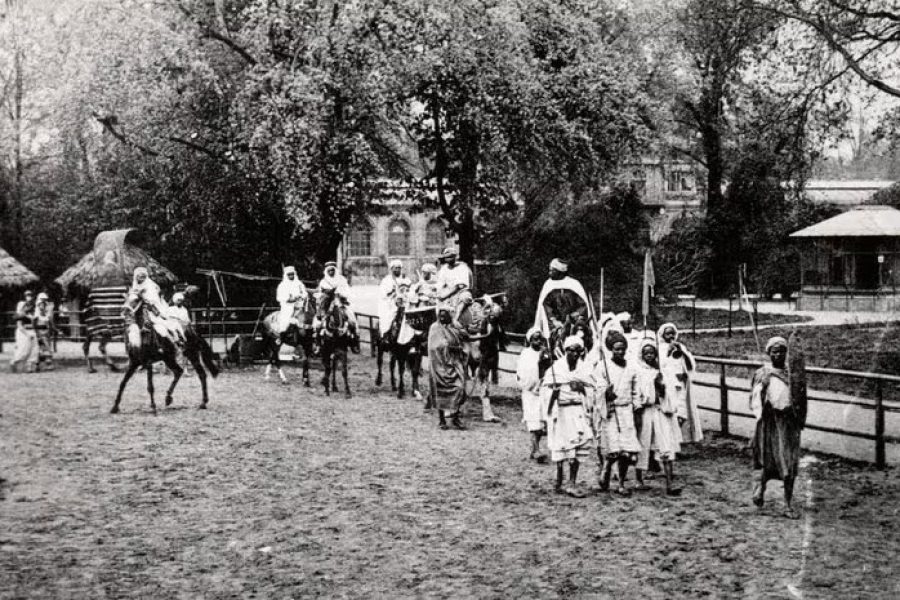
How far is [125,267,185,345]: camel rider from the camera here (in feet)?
22.6

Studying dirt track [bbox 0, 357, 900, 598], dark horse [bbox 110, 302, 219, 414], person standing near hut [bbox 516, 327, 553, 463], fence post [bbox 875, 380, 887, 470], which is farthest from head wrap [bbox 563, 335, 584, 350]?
dark horse [bbox 110, 302, 219, 414]

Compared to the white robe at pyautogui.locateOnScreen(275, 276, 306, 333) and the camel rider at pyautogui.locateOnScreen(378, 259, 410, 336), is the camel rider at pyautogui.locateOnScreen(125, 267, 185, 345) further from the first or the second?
the camel rider at pyautogui.locateOnScreen(378, 259, 410, 336)

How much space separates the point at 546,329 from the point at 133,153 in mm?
6029

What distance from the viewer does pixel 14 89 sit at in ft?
16.4

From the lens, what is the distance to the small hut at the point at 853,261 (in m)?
11.2

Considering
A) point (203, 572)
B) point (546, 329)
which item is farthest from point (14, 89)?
point (546, 329)

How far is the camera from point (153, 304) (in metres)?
9.09

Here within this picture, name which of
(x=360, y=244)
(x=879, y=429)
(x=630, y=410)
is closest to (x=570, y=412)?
(x=630, y=410)

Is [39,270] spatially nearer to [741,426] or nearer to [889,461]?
[889,461]

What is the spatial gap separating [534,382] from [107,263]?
6.55m

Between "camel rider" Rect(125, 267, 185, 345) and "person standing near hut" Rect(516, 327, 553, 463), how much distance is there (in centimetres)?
425

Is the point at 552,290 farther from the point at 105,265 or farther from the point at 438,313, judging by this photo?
the point at 105,265

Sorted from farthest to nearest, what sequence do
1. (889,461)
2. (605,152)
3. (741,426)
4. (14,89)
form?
(605,152)
(741,426)
(889,461)
(14,89)

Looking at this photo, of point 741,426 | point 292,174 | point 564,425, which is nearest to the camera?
point 564,425
